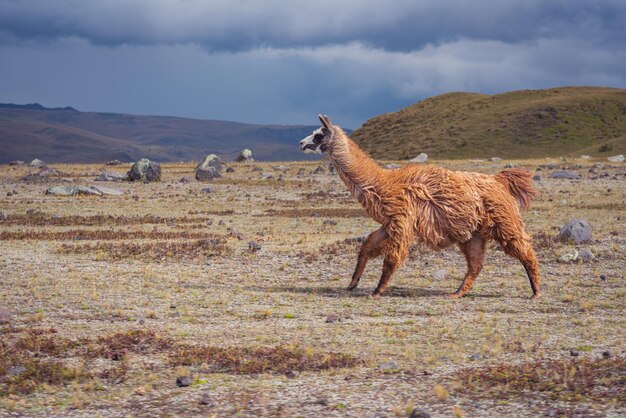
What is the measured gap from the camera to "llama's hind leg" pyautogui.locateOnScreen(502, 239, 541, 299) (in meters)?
17.0

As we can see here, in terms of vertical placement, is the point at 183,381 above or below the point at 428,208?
below

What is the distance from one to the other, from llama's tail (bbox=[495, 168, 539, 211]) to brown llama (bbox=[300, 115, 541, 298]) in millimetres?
27

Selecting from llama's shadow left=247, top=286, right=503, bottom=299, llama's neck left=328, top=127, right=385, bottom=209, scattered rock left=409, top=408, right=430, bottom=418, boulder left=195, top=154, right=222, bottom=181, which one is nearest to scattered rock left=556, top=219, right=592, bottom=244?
llama's shadow left=247, top=286, right=503, bottom=299

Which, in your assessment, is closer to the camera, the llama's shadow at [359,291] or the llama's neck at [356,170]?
the llama's neck at [356,170]

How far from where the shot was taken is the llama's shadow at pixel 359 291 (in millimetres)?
17484

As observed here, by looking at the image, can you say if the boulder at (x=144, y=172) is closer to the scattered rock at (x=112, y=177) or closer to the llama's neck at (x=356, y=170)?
the scattered rock at (x=112, y=177)

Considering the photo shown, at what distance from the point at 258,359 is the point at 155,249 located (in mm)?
12848

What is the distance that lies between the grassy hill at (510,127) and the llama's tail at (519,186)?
87.1 metres

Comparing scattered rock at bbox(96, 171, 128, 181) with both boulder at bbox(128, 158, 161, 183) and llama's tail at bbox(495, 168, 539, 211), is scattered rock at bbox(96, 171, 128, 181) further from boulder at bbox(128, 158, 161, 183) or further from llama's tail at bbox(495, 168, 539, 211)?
llama's tail at bbox(495, 168, 539, 211)

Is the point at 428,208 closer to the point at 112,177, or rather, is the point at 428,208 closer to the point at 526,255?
the point at 526,255

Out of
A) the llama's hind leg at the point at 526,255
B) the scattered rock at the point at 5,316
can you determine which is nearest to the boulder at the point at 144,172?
the scattered rock at the point at 5,316

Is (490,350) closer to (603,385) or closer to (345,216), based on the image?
(603,385)

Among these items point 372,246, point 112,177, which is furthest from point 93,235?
point 112,177

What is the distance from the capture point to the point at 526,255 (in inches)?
671
